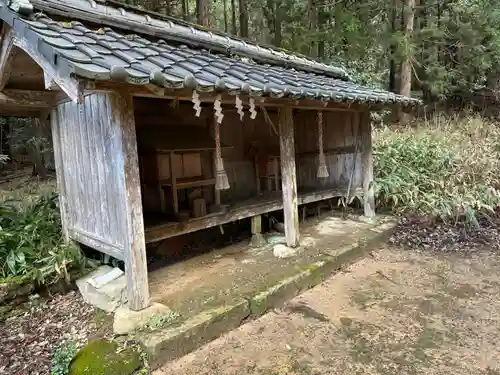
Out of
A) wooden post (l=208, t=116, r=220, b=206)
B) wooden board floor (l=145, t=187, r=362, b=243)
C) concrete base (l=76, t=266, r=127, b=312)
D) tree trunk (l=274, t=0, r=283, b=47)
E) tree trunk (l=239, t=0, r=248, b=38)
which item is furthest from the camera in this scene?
tree trunk (l=239, t=0, r=248, b=38)

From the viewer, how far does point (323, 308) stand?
3.92m

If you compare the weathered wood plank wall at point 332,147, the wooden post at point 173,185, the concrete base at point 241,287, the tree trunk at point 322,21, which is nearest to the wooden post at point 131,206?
the concrete base at point 241,287

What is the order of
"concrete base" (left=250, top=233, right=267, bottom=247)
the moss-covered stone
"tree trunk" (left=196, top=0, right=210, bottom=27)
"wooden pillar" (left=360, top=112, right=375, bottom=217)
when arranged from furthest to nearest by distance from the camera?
1. "tree trunk" (left=196, top=0, right=210, bottom=27)
2. "wooden pillar" (left=360, top=112, right=375, bottom=217)
3. "concrete base" (left=250, top=233, right=267, bottom=247)
4. the moss-covered stone

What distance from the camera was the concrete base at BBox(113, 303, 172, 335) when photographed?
10.2ft

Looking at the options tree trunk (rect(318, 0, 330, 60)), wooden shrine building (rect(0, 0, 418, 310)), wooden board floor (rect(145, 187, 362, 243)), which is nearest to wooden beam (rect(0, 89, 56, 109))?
wooden shrine building (rect(0, 0, 418, 310))

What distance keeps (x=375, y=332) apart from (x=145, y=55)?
3299mm

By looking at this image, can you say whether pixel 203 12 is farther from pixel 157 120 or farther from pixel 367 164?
pixel 367 164

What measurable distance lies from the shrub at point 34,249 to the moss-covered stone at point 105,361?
1.45 meters

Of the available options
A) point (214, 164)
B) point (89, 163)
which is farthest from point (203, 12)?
point (89, 163)

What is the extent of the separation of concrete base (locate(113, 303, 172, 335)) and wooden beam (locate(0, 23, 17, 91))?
8.28ft

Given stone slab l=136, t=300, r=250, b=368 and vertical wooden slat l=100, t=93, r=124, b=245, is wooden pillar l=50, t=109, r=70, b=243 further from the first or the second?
stone slab l=136, t=300, r=250, b=368

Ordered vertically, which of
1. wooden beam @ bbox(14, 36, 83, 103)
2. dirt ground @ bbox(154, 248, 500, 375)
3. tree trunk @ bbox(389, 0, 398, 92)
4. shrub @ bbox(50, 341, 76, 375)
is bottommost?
dirt ground @ bbox(154, 248, 500, 375)

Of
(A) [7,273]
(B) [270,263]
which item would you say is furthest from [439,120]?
(A) [7,273]

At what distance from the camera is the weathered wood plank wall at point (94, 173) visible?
324 cm
